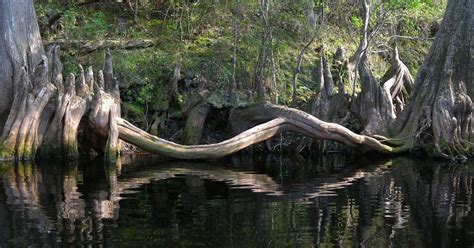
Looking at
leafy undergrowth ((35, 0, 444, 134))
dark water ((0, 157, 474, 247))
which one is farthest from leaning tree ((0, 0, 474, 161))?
leafy undergrowth ((35, 0, 444, 134))

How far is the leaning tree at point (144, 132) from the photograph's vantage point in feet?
54.9

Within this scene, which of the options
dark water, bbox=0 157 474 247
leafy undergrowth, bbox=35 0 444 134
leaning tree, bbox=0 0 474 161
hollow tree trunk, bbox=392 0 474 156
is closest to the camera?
dark water, bbox=0 157 474 247

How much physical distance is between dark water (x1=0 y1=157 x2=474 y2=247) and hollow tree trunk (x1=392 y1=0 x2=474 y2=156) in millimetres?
1153

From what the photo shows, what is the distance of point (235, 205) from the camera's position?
1119 cm

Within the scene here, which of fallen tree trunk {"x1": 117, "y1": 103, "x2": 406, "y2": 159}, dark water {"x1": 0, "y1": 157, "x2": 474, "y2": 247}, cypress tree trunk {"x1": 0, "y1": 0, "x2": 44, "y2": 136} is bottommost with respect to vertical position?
dark water {"x1": 0, "y1": 157, "x2": 474, "y2": 247}

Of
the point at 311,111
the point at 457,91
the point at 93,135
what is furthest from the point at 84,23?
the point at 457,91

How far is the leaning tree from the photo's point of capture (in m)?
16.7

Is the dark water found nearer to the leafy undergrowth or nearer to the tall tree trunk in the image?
the leafy undergrowth

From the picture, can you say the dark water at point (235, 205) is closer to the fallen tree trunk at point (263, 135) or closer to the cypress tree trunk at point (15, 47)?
the fallen tree trunk at point (263, 135)

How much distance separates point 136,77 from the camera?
Result: 21328mm

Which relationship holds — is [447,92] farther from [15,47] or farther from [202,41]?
[15,47]

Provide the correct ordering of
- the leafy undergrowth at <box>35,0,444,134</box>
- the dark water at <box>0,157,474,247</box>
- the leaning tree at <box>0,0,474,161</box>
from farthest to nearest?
the leafy undergrowth at <box>35,0,444,134</box> < the leaning tree at <box>0,0,474,161</box> < the dark water at <box>0,157,474,247</box>

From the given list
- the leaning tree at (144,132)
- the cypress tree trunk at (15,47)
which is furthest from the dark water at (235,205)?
the cypress tree trunk at (15,47)

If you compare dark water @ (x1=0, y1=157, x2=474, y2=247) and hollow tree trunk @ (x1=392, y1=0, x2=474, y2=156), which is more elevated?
hollow tree trunk @ (x1=392, y1=0, x2=474, y2=156)
